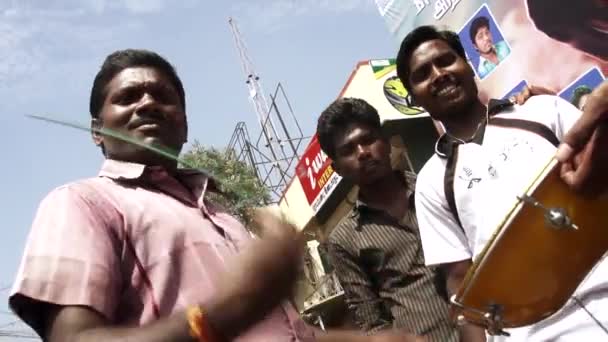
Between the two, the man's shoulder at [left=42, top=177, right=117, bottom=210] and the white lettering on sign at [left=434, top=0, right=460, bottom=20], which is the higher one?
the man's shoulder at [left=42, top=177, right=117, bottom=210]

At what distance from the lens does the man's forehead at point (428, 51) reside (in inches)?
115

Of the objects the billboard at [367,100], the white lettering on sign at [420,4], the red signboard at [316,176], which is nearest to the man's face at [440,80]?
the billboard at [367,100]

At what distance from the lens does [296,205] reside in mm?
14070

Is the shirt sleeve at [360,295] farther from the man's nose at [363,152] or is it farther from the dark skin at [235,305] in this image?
the dark skin at [235,305]

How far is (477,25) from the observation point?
28.4 ft

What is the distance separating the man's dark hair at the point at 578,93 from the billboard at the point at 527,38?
5.8 inches

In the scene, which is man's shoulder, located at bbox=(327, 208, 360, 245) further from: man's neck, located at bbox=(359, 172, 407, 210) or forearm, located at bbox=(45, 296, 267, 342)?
forearm, located at bbox=(45, 296, 267, 342)

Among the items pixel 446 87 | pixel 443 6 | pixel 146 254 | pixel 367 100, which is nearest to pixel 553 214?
pixel 446 87

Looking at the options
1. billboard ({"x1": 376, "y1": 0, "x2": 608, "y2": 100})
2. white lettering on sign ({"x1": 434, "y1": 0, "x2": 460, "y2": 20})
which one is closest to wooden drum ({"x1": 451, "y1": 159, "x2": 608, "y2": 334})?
billboard ({"x1": 376, "y1": 0, "x2": 608, "y2": 100})

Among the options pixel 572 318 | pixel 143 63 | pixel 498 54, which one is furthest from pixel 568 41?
pixel 143 63

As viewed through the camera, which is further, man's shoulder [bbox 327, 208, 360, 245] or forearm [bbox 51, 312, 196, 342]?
man's shoulder [bbox 327, 208, 360, 245]

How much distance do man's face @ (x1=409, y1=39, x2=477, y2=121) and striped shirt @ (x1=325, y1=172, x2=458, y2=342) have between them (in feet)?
1.98

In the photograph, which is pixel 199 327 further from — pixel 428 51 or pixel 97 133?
pixel 428 51

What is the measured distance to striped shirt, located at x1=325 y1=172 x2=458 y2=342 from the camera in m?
2.91
